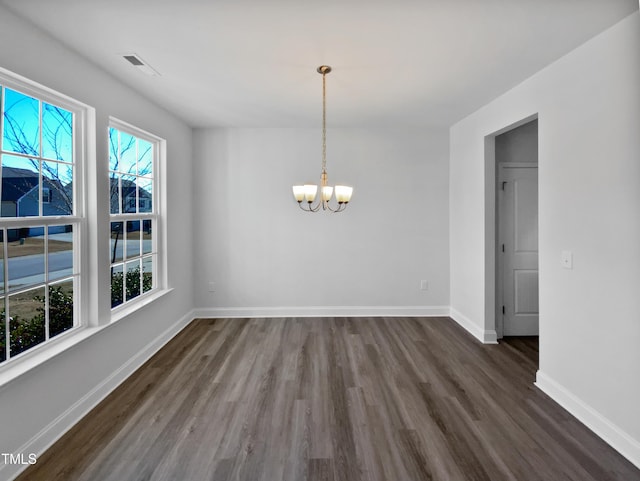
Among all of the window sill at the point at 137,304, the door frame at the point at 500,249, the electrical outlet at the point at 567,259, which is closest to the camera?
the electrical outlet at the point at 567,259

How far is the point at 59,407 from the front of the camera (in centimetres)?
220

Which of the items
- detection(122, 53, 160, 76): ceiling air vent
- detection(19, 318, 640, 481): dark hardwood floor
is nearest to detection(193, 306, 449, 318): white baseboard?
detection(19, 318, 640, 481): dark hardwood floor

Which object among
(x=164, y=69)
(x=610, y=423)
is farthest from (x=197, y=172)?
A: (x=610, y=423)

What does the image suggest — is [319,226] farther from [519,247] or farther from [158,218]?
[519,247]

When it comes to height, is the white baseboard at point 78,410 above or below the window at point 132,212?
below

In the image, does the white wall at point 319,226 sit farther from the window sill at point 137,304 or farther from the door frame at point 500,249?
the window sill at point 137,304

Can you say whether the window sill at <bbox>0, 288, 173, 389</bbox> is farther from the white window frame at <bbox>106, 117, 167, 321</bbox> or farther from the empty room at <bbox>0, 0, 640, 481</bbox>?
the white window frame at <bbox>106, 117, 167, 321</bbox>

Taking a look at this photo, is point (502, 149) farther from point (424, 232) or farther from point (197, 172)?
point (197, 172)

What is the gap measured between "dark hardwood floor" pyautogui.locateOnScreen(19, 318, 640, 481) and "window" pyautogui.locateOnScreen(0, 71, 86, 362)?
827 mm

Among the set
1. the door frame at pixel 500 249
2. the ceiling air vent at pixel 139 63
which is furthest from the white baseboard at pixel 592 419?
the ceiling air vent at pixel 139 63

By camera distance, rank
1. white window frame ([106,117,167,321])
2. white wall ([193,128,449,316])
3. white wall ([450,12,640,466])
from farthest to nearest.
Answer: white wall ([193,128,449,316]) < white window frame ([106,117,167,321]) < white wall ([450,12,640,466])

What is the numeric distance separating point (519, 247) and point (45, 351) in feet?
15.2

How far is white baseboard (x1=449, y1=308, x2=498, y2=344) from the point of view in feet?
12.4

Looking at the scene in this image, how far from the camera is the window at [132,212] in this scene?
10.1ft
